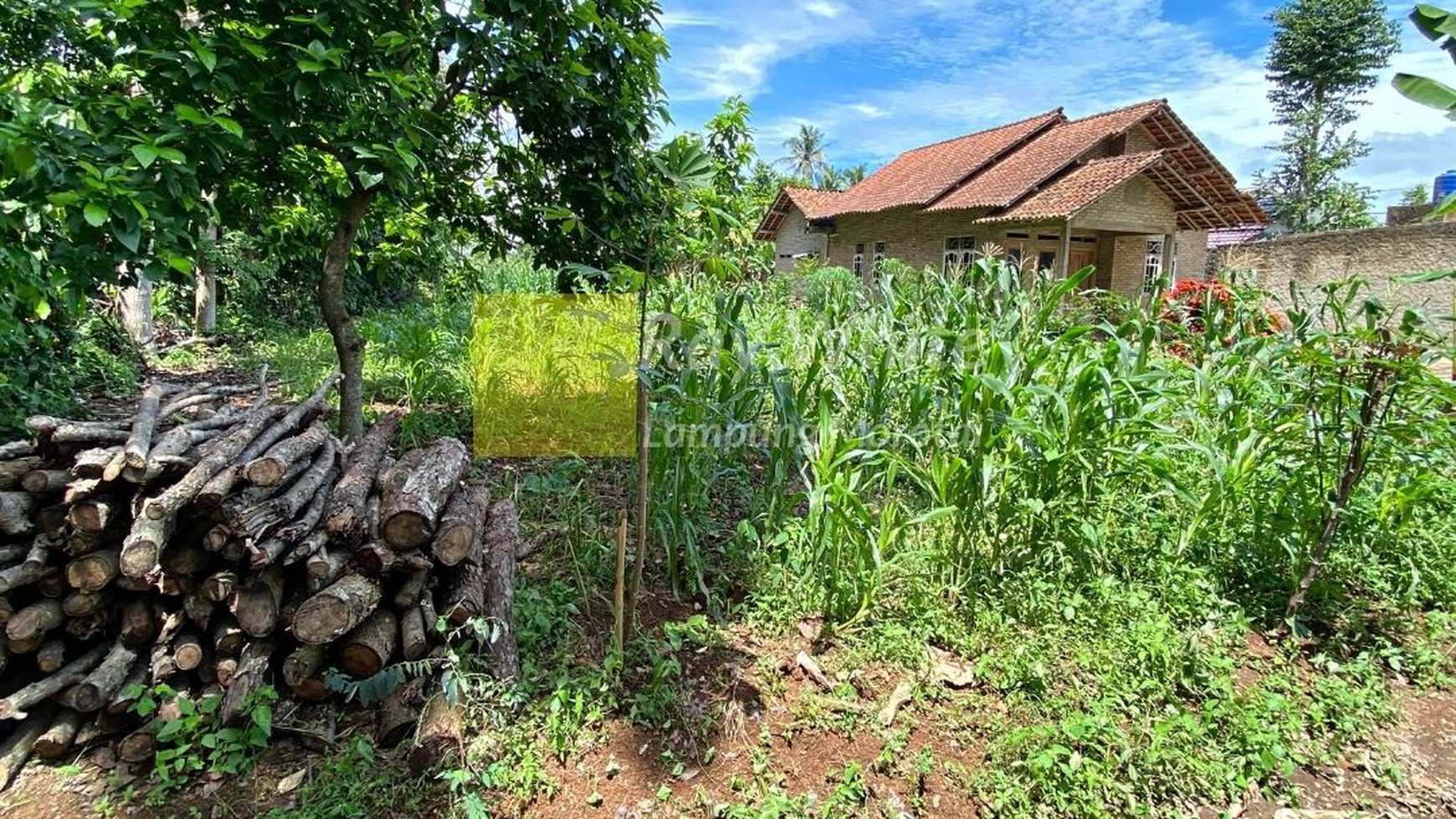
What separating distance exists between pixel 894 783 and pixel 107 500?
2247 millimetres

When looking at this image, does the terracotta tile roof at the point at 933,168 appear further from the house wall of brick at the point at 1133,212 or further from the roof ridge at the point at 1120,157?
the house wall of brick at the point at 1133,212

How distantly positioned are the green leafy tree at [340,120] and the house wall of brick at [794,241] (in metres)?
16.6

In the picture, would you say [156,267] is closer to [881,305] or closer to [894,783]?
[894,783]

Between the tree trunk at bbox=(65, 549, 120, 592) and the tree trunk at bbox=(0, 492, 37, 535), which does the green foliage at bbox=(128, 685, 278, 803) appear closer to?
the tree trunk at bbox=(65, 549, 120, 592)

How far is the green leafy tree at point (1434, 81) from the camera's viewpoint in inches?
50.3

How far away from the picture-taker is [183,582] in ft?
5.99

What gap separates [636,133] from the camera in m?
3.04

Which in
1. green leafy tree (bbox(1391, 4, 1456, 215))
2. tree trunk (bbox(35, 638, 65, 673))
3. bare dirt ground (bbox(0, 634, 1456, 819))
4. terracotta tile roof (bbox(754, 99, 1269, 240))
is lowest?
bare dirt ground (bbox(0, 634, 1456, 819))

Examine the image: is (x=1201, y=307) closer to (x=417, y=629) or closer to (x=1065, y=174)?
(x=417, y=629)

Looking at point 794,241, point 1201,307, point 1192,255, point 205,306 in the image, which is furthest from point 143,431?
point 794,241

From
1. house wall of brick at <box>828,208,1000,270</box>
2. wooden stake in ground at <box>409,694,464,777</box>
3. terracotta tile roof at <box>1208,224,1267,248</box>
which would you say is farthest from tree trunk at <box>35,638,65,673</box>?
terracotta tile roof at <box>1208,224,1267,248</box>

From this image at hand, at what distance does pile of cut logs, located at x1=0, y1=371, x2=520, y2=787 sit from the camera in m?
1.77

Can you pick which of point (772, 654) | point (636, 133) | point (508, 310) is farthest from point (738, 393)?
point (508, 310)

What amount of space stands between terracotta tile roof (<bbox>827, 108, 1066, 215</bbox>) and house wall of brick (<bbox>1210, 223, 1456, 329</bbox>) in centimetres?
646
